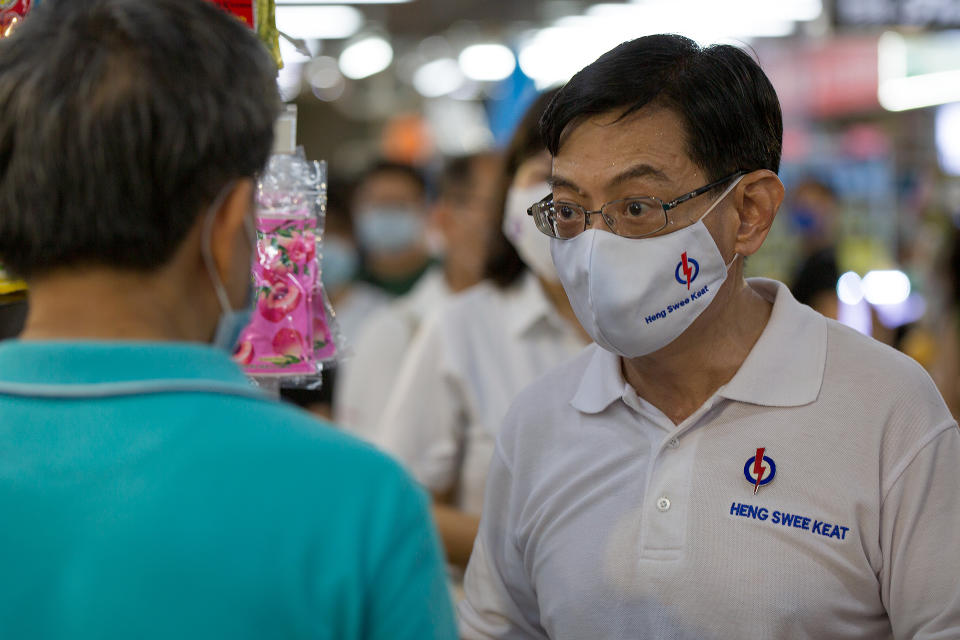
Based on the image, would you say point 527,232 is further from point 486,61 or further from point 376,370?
point 486,61

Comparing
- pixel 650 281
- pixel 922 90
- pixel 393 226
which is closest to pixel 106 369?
pixel 650 281

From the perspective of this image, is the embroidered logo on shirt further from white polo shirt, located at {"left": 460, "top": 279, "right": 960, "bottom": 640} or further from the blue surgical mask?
the blue surgical mask

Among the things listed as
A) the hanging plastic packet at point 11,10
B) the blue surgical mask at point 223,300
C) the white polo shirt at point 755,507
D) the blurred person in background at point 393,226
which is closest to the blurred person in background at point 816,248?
the blurred person in background at point 393,226

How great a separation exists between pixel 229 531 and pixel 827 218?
7.51 m

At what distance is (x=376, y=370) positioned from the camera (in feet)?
14.0

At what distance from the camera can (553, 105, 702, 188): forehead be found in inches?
70.8

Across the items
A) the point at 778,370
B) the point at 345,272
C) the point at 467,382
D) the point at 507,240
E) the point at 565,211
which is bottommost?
the point at 345,272

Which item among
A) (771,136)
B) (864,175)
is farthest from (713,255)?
(864,175)

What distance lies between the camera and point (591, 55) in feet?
36.4

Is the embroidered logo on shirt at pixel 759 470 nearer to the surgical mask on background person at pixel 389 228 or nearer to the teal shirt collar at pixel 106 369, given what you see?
the teal shirt collar at pixel 106 369

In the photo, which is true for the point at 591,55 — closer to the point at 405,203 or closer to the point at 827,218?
the point at 827,218

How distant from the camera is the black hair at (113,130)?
3.44ft

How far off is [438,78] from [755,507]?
1418 centimetres

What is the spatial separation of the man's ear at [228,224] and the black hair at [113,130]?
0.07ft
